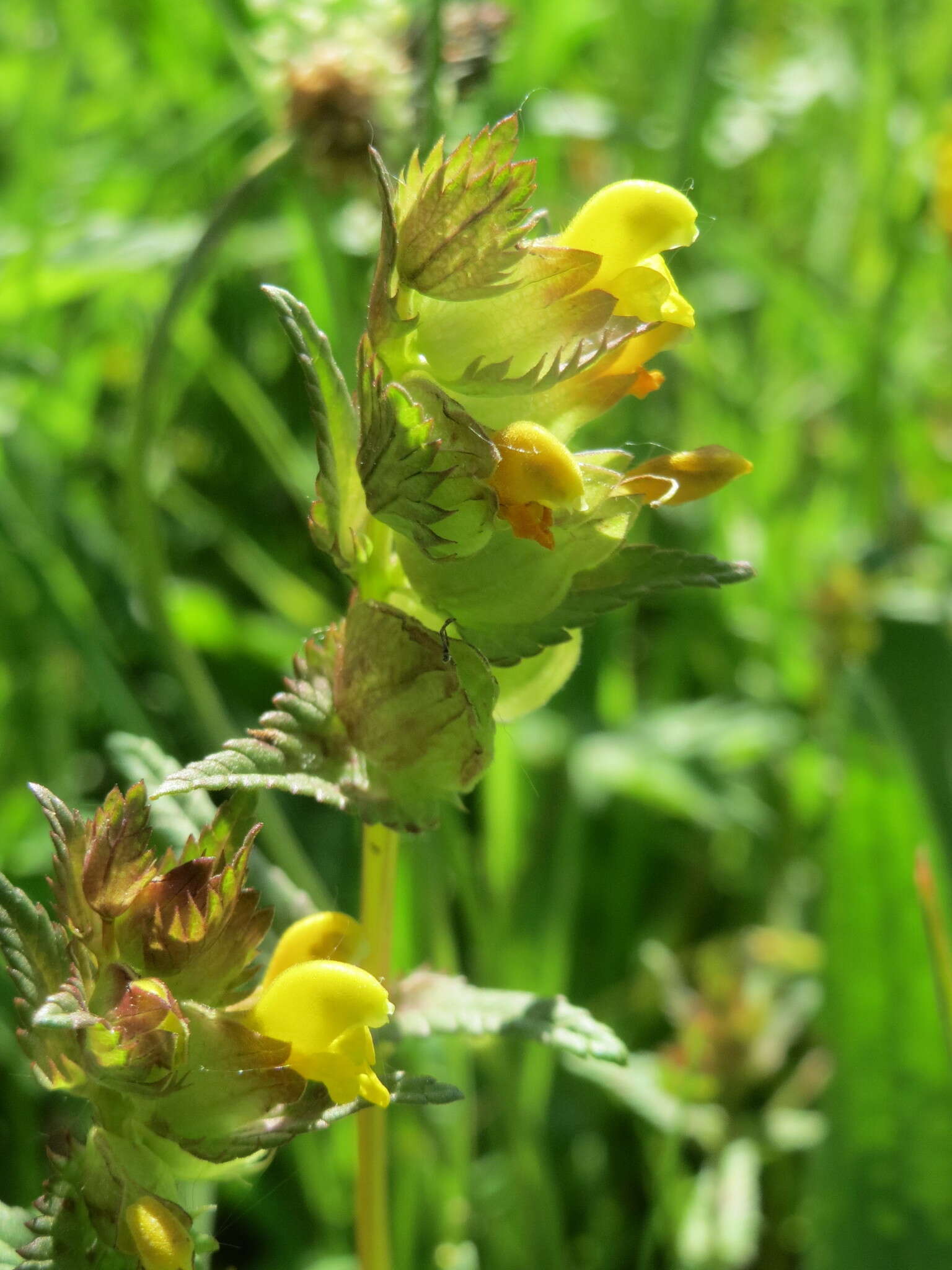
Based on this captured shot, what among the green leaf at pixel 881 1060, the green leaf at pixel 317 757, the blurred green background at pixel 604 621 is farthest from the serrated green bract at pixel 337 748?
the green leaf at pixel 881 1060

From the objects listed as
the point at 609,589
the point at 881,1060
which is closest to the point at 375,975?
the point at 609,589

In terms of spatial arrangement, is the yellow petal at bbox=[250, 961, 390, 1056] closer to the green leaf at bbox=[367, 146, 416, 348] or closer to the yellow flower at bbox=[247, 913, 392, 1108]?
the yellow flower at bbox=[247, 913, 392, 1108]

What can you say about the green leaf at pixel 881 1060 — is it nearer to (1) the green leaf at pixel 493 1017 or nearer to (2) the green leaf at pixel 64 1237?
(1) the green leaf at pixel 493 1017

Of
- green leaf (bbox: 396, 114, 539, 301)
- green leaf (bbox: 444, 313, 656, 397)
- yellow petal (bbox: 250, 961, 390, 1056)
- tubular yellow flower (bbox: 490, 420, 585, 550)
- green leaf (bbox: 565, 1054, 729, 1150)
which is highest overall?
green leaf (bbox: 396, 114, 539, 301)

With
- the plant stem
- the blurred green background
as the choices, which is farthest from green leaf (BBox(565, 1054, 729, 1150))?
the plant stem

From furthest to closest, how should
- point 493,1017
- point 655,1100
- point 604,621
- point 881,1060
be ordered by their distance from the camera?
1. point 604,621
2. point 655,1100
3. point 881,1060
4. point 493,1017

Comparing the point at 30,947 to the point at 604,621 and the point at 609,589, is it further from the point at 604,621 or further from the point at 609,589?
the point at 604,621

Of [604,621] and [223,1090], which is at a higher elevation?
[223,1090]
